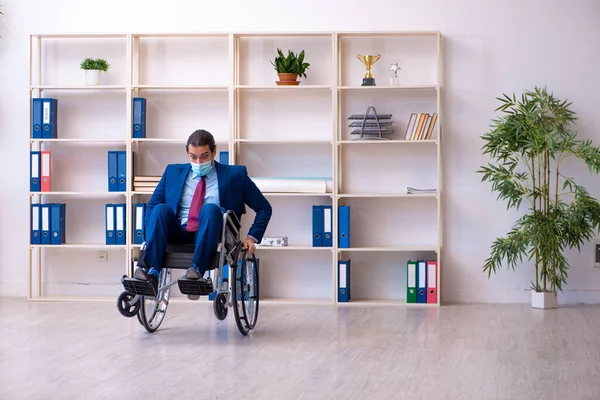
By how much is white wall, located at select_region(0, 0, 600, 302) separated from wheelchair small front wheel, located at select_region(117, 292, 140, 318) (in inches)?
96.1

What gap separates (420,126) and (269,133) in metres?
1.08

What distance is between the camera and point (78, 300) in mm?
6461

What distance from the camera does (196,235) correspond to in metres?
4.77

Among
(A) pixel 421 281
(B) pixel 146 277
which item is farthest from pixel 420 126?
(B) pixel 146 277

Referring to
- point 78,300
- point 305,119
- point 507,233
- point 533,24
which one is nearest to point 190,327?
point 78,300

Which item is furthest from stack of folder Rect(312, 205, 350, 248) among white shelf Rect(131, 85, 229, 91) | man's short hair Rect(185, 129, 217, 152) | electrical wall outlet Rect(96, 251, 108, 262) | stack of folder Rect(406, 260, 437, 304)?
electrical wall outlet Rect(96, 251, 108, 262)

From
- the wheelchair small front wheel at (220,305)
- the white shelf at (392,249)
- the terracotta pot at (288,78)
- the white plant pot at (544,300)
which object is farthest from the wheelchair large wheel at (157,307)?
the white plant pot at (544,300)

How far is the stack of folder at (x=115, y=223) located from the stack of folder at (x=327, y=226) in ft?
4.41

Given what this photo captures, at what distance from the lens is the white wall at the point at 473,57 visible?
6332 millimetres

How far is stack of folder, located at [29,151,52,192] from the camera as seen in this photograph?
6469 millimetres

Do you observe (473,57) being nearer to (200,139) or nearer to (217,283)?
(200,139)

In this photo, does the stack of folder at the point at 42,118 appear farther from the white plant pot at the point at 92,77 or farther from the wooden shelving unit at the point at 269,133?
the white plant pot at the point at 92,77

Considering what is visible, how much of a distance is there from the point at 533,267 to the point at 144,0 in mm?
3367

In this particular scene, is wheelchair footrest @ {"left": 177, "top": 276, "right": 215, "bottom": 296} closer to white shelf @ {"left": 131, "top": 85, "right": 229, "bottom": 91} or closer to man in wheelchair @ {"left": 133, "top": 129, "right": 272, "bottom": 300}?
man in wheelchair @ {"left": 133, "top": 129, "right": 272, "bottom": 300}
